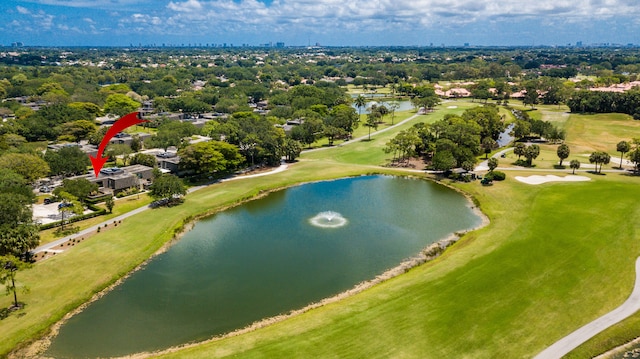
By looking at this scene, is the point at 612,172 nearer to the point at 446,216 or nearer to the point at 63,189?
the point at 446,216

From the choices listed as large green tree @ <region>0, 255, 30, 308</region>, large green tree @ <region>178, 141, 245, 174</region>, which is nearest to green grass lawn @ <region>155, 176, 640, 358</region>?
large green tree @ <region>0, 255, 30, 308</region>

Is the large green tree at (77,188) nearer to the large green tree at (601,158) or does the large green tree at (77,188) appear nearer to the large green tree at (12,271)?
the large green tree at (12,271)

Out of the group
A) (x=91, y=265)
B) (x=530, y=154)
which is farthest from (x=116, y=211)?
(x=530, y=154)

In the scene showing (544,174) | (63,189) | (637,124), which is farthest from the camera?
(637,124)

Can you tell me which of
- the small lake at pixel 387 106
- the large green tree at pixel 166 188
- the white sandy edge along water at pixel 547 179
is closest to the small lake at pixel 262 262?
the large green tree at pixel 166 188

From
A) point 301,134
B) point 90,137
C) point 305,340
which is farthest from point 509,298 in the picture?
point 90,137

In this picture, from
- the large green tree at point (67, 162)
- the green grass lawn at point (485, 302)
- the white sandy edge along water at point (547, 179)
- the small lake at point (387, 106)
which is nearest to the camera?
the green grass lawn at point (485, 302)

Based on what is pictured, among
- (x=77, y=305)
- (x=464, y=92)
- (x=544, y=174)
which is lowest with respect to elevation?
(x=77, y=305)

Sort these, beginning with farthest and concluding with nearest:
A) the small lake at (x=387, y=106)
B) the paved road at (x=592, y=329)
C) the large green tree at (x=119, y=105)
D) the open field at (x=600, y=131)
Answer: the small lake at (x=387, y=106)
the large green tree at (x=119, y=105)
the open field at (x=600, y=131)
the paved road at (x=592, y=329)
